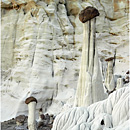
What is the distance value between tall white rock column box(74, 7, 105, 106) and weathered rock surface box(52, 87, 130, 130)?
4893 mm

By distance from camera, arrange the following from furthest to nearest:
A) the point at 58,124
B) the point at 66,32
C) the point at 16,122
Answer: the point at 66,32, the point at 16,122, the point at 58,124

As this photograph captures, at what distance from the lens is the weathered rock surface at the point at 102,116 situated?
11.7ft

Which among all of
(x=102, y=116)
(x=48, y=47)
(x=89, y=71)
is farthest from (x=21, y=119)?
(x=102, y=116)

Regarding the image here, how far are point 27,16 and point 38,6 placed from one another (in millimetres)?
1186

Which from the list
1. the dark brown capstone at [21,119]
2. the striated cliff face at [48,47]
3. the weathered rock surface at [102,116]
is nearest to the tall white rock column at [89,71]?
the weathered rock surface at [102,116]

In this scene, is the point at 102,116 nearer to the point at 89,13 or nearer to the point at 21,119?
the point at 89,13

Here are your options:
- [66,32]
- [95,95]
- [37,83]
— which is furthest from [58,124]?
[66,32]

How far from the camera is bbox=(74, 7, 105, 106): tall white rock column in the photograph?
349 inches

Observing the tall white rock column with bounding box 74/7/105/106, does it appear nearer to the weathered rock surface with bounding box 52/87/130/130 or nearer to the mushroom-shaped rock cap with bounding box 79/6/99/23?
the mushroom-shaped rock cap with bounding box 79/6/99/23

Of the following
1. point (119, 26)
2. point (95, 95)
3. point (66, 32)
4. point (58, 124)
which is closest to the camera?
point (58, 124)

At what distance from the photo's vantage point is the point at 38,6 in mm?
18438

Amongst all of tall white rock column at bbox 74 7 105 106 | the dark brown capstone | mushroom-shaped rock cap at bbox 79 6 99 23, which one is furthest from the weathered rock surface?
the dark brown capstone

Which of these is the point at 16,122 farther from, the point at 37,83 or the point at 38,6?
the point at 38,6

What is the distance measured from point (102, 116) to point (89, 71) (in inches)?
219
